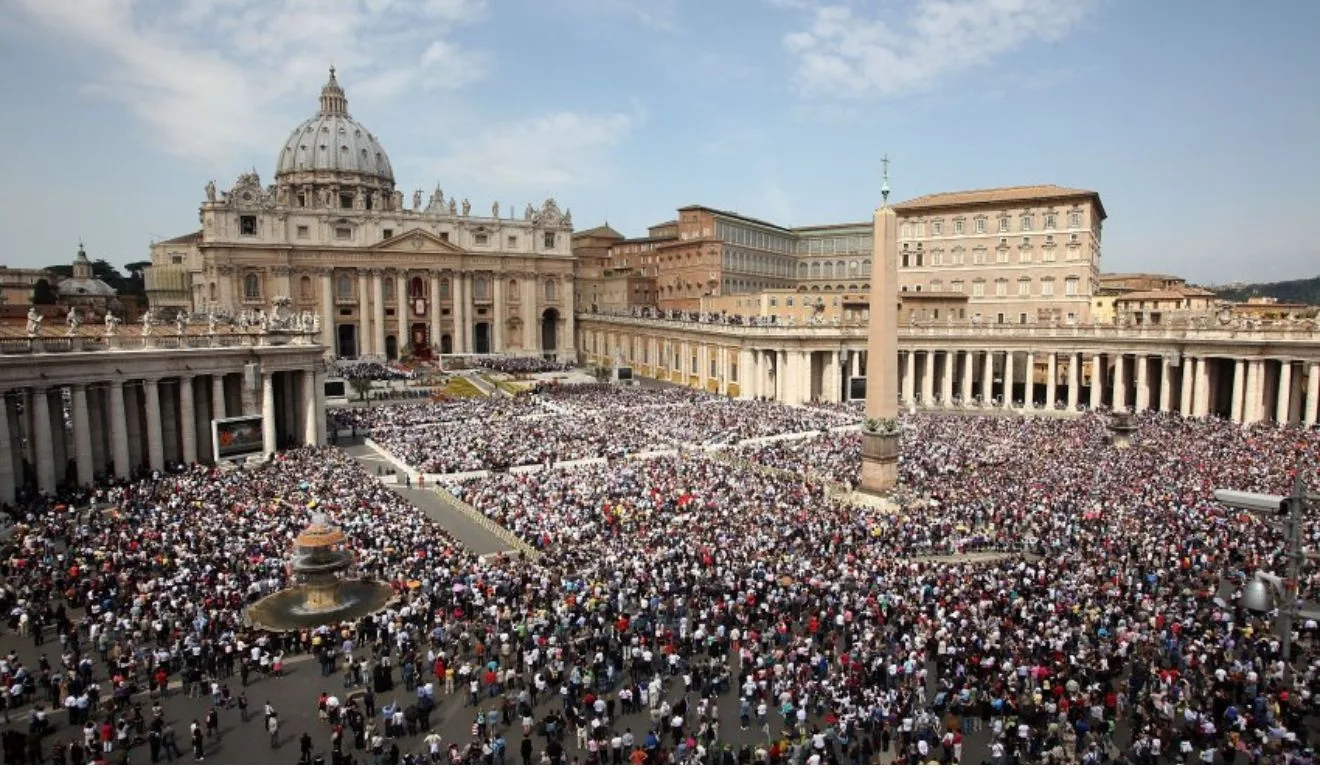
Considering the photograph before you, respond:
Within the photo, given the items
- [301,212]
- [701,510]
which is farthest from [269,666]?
[301,212]

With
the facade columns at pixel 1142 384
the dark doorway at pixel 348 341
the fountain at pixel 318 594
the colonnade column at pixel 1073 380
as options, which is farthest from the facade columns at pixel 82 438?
the dark doorway at pixel 348 341

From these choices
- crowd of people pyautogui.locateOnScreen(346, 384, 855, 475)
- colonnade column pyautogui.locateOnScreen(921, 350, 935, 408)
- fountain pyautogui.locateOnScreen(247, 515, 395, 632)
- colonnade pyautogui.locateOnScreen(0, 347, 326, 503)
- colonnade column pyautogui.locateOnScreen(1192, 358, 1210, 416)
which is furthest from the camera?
colonnade column pyautogui.locateOnScreen(921, 350, 935, 408)

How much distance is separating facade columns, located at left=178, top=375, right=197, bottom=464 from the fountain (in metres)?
19.6

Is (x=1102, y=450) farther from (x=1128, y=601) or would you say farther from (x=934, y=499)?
(x=1128, y=601)

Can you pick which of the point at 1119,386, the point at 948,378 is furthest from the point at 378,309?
the point at 1119,386

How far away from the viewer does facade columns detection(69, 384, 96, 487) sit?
33.0 metres

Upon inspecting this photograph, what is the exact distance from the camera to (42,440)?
31.9 m

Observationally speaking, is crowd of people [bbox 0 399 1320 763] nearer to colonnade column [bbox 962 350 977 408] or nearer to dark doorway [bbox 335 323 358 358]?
colonnade column [bbox 962 350 977 408]

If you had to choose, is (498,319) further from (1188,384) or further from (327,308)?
(1188,384)

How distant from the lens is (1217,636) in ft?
59.0

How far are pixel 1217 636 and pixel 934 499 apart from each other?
1288cm

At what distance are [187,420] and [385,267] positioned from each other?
5742 centimetres

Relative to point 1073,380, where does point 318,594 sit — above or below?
below

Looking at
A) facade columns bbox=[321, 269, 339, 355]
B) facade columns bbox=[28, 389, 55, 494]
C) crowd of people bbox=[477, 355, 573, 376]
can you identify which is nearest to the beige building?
crowd of people bbox=[477, 355, 573, 376]
